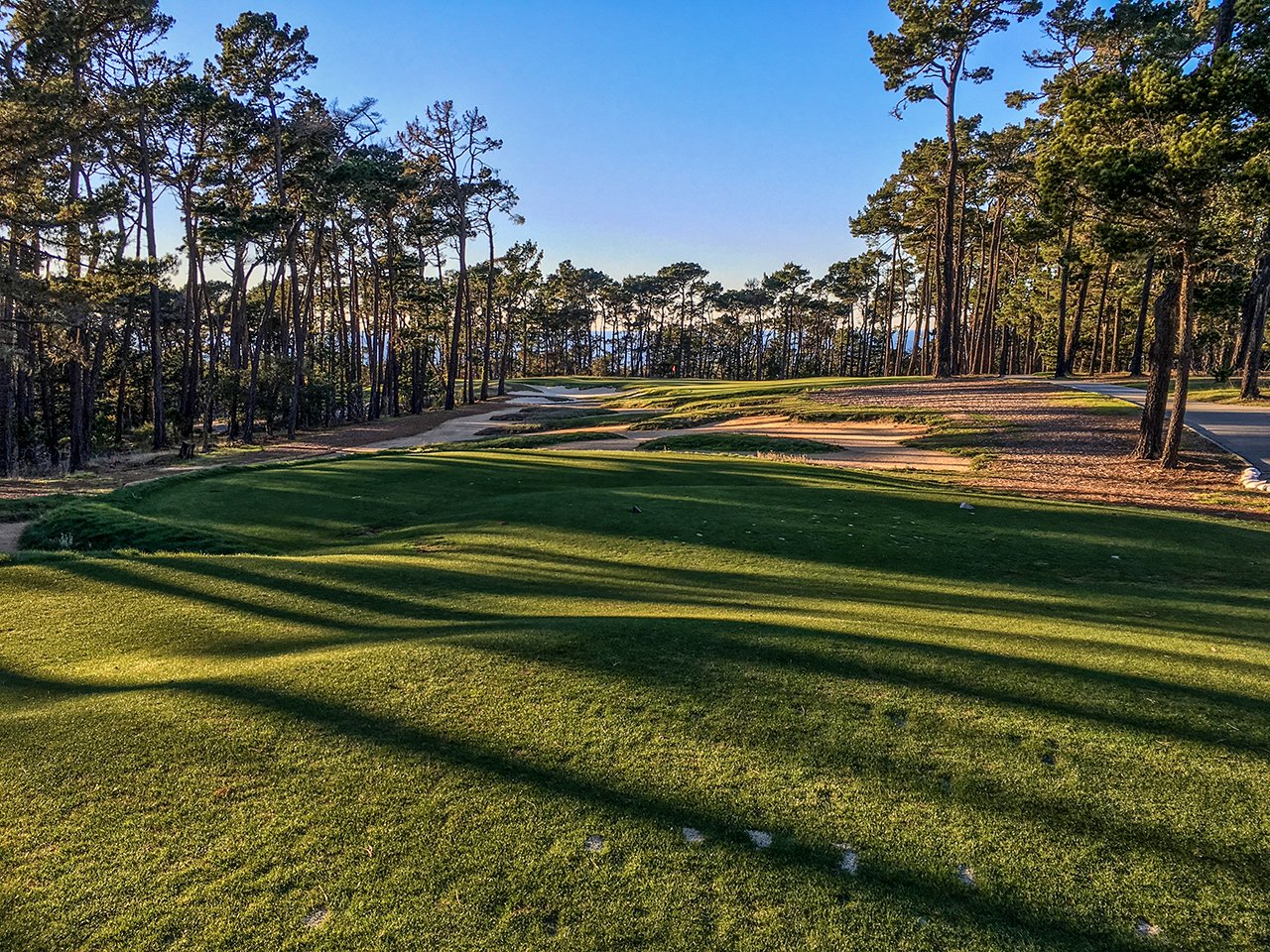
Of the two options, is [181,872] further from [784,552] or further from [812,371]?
[812,371]

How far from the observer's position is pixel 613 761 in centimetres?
390

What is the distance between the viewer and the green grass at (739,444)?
23219mm

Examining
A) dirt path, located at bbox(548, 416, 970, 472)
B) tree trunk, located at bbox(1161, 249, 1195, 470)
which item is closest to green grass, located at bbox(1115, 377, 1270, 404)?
tree trunk, located at bbox(1161, 249, 1195, 470)

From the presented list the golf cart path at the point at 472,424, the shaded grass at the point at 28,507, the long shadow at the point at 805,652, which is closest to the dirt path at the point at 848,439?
the golf cart path at the point at 472,424

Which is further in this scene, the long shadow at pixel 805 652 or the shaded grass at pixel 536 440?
the shaded grass at pixel 536 440

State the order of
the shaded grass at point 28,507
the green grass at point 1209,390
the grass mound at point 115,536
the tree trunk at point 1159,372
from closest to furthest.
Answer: the grass mound at point 115,536, the shaded grass at point 28,507, the tree trunk at point 1159,372, the green grass at point 1209,390

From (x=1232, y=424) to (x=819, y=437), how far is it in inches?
517

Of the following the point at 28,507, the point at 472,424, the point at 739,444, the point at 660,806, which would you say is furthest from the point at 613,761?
the point at 472,424

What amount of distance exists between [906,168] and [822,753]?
1966 inches

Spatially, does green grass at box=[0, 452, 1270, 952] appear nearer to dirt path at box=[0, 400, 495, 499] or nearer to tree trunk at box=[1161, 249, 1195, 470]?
tree trunk at box=[1161, 249, 1195, 470]

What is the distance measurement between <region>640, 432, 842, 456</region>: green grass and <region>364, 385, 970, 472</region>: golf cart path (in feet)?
1.88

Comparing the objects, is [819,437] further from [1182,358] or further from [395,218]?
[395,218]

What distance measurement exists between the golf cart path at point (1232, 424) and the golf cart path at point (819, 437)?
6.40 m

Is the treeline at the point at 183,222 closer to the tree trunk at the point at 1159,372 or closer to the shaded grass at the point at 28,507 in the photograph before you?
the shaded grass at the point at 28,507
